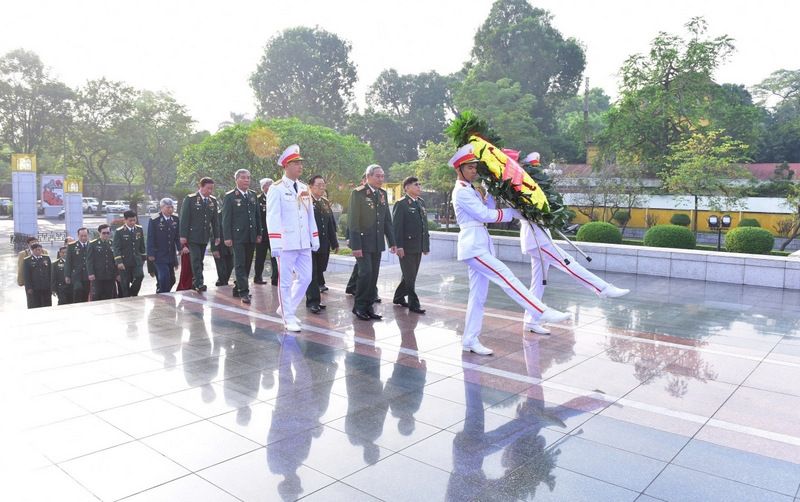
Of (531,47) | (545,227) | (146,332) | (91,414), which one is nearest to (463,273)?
(545,227)

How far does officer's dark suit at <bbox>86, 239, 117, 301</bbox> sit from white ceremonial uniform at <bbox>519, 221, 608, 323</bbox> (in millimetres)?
7115

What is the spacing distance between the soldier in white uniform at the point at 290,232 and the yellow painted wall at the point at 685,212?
79.9 feet

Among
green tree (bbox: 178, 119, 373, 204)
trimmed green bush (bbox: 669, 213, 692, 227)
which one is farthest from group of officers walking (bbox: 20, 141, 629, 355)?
trimmed green bush (bbox: 669, 213, 692, 227)

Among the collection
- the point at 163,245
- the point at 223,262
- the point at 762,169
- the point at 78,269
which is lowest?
the point at 78,269

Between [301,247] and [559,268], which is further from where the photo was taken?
[301,247]

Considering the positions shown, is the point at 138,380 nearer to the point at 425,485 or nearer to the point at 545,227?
the point at 425,485

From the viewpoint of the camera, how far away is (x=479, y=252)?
5.70 m

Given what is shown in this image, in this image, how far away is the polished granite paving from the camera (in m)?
3.34

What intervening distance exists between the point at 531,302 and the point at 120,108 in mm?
49720

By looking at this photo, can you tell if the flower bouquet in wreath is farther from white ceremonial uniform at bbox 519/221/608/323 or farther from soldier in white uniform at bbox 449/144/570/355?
white ceremonial uniform at bbox 519/221/608/323

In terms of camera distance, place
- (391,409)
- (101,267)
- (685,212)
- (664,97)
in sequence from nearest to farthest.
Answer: (391,409), (101,267), (664,97), (685,212)

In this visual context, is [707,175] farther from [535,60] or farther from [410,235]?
[535,60]

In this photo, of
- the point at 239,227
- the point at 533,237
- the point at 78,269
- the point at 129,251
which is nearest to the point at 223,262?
the point at 239,227

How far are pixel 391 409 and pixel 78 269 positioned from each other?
8.28 meters
